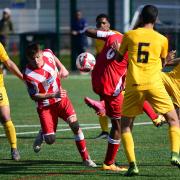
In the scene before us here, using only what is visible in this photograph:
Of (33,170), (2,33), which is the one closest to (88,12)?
(2,33)

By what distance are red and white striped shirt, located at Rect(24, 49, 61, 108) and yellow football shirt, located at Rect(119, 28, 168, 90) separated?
144cm

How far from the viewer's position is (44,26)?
1243 inches

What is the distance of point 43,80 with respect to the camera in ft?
34.8

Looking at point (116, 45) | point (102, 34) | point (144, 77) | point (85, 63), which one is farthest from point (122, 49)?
point (85, 63)

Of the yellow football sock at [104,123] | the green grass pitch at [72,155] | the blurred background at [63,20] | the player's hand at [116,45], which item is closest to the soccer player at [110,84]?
the player's hand at [116,45]

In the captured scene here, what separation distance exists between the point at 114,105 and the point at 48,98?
2.90 ft

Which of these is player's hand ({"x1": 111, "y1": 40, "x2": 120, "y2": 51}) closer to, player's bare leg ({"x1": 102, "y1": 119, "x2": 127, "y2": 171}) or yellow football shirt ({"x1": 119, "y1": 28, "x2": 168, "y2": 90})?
yellow football shirt ({"x1": 119, "y1": 28, "x2": 168, "y2": 90})

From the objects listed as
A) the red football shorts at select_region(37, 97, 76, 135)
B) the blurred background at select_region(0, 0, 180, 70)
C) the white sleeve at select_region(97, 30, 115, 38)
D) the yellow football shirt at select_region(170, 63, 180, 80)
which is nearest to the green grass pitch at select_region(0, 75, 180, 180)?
the red football shorts at select_region(37, 97, 76, 135)

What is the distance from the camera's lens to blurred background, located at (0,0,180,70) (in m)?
29.3

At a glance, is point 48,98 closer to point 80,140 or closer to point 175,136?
point 80,140

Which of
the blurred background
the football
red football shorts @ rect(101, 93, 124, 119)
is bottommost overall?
the blurred background

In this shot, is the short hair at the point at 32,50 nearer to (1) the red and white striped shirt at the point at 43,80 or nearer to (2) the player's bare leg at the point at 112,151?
(1) the red and white striped shirt at the point at 43,80

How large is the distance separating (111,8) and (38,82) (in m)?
19.0

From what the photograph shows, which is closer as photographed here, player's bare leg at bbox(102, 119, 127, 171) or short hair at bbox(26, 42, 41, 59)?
player's bare leg at bbox(102, 119, 127, 171)
